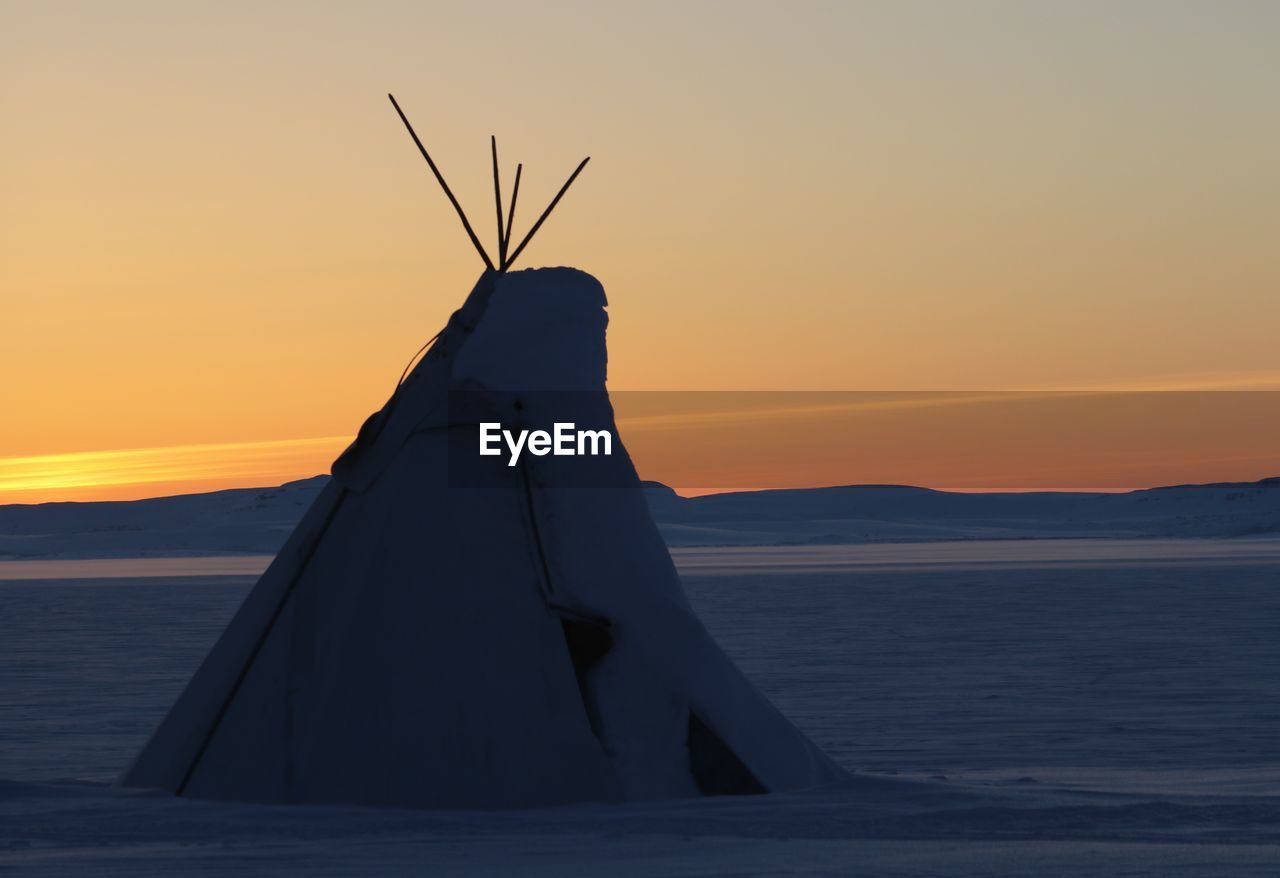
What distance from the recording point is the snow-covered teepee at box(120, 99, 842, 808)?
32.0 ft

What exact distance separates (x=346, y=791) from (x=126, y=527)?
408ft

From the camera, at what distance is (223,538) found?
101500 millimetres

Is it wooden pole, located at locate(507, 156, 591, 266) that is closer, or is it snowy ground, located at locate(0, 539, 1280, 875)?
snowy ground, located at locate(0, 539, 1280, 875)

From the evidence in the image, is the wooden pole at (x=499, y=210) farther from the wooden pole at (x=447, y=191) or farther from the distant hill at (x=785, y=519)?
the distant hill at (x=785, y=519)

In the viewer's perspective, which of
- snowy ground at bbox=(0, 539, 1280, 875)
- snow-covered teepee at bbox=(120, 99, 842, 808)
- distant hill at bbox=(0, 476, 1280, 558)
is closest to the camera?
snowy ground at bbox=(0, 539, 1280, 875)

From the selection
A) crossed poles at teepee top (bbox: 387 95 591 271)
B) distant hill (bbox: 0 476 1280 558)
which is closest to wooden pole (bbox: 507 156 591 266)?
crossed poles at teepee top (bbox: 387 95 591 271)

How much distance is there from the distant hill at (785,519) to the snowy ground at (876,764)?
67.2 m

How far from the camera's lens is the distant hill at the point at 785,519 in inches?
4035

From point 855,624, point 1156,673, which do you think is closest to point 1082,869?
point 1156,673

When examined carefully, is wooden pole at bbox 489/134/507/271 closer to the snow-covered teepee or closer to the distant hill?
the snow-covered teepee

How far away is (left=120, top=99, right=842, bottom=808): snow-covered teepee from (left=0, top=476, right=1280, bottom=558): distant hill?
80465 millimetres

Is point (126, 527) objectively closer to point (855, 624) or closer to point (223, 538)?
point (223, 538)

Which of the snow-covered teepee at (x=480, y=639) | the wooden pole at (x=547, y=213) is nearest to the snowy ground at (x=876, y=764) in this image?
the snow-covered teepee at (x=480, y=639)

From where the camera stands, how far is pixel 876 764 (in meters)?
13.0
